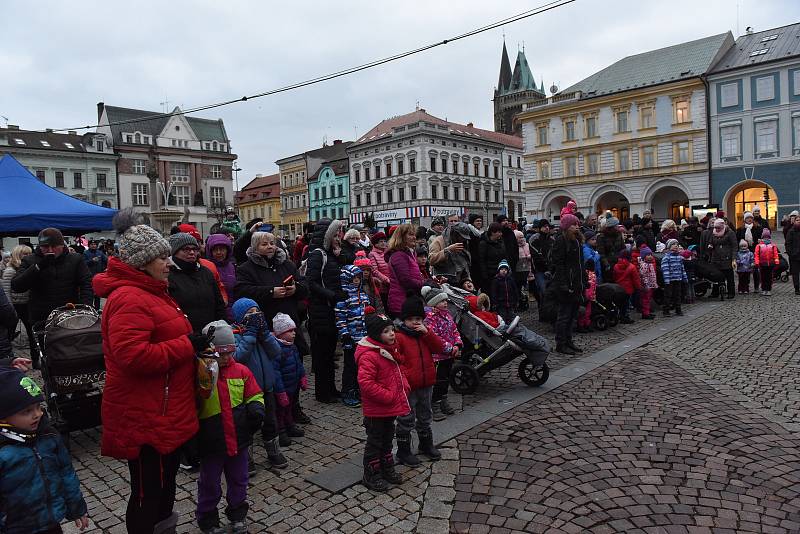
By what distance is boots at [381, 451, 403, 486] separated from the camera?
13.9 ft

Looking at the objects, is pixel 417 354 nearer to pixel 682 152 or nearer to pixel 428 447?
pixel 428 447

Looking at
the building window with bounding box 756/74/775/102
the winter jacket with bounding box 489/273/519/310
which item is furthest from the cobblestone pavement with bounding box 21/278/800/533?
the building window with bounding box 756/74/775/102

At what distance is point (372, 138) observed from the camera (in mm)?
66750

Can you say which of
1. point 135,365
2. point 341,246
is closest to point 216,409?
point 135,365

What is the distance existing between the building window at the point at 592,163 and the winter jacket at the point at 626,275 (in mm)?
37375

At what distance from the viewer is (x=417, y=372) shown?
4.67m

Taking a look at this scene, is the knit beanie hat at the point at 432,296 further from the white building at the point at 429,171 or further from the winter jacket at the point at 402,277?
the white building at the point at 429,171

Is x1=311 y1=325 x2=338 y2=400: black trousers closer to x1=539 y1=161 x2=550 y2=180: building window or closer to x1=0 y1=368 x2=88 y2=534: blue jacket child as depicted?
x1=0 y1=368 x2=88 y2=534: blue jacket child

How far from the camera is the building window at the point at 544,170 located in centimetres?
4830

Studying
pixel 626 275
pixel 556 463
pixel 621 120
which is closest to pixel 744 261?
pixel 626 275

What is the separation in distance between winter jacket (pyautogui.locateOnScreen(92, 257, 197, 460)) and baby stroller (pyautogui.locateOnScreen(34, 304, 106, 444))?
248cm

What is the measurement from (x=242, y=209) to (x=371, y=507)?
88.3m

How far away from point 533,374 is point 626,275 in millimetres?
5258

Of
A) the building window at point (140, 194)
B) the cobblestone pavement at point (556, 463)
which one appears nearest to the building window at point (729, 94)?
the cobblestone pavement at point (556, 463)
